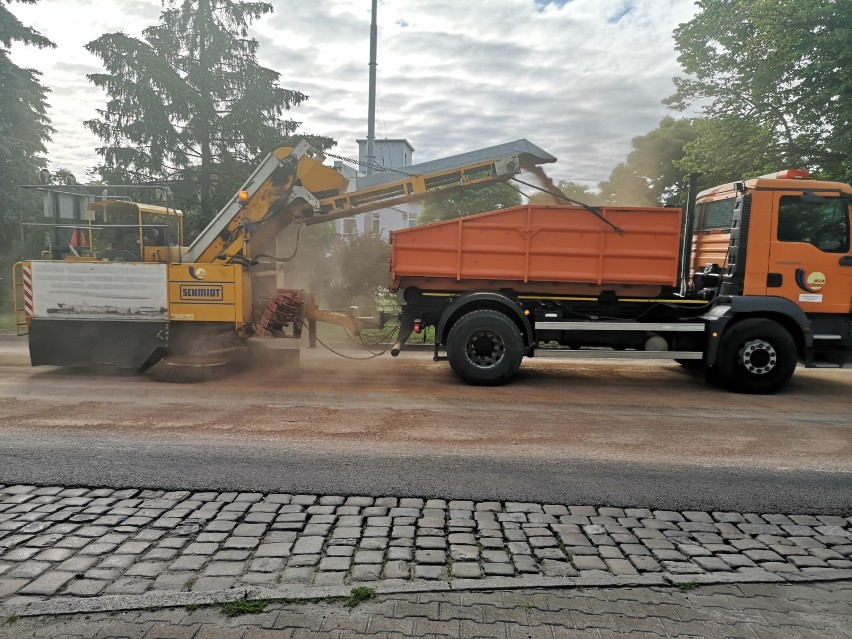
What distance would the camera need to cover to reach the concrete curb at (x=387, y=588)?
304cm

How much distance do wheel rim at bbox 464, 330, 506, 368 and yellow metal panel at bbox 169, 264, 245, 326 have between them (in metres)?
3.43

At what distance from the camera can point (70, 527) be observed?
3.96 m

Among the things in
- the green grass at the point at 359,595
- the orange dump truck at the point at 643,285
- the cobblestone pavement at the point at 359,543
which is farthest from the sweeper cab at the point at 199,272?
the green grass at the point at 359,595

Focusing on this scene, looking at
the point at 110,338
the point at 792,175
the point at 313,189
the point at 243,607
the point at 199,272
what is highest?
the point at 792,175

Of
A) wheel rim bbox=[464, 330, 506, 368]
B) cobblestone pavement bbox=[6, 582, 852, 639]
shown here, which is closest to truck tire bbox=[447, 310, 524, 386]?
wheel rim bbox=[464, 330, 506, 368]

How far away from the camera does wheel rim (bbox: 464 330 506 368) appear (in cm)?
873

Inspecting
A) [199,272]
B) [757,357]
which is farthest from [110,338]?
[757,357]

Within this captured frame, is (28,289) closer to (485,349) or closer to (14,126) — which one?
(485,349)

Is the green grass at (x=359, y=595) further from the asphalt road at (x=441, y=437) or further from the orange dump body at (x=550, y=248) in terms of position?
the orange dump body at (x=550, y=248)

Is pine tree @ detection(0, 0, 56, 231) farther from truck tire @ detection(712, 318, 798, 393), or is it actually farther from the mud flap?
truck tire @ detection(712, 318, 798, 393)

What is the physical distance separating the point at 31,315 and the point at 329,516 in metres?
7.13

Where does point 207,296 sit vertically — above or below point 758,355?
above

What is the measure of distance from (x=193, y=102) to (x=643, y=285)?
14179mm

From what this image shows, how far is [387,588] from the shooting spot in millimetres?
3252
